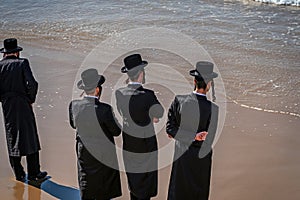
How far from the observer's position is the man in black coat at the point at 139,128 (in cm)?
518

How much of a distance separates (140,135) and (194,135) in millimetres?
652

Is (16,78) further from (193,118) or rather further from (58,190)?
(193,118)

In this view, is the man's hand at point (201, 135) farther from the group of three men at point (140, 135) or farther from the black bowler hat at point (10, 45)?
the black bowler hat at point (10, 45)

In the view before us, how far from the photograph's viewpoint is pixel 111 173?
17.4 ft

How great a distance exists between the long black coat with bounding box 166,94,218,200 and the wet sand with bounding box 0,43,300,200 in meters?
0.86

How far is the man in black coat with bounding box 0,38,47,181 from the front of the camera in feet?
19.0

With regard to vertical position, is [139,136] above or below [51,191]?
above

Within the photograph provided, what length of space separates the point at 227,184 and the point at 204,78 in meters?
1.83

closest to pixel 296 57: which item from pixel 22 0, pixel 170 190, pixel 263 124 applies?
pixel 263 124

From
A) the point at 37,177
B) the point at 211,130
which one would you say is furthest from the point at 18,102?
the point at 211,130

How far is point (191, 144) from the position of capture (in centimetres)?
489

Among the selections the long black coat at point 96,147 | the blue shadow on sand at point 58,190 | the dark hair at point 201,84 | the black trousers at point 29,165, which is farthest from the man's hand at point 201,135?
the black trousers at point 29,165

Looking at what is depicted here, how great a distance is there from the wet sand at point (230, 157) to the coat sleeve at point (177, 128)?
4.01 feet

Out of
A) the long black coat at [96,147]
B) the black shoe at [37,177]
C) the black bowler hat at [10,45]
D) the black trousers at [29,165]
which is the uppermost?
the black bowler hat at [10,45]
